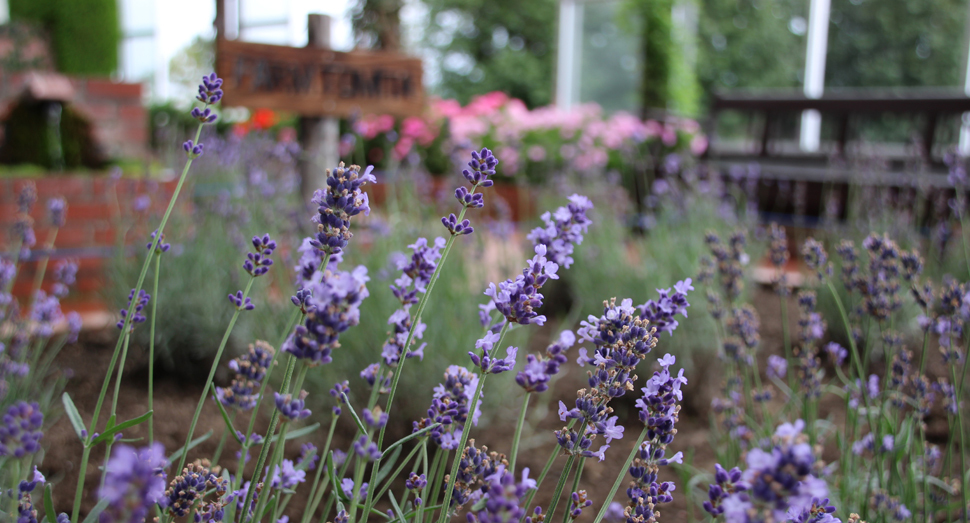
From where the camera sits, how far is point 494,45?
1855 centimetres

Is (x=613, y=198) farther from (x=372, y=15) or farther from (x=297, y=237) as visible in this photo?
(x=372, y=15)

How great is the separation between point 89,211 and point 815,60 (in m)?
9.40

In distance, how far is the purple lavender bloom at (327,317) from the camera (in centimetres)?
57

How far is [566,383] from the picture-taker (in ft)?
8.68

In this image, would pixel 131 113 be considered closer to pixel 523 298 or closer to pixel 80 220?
pixel 80 220

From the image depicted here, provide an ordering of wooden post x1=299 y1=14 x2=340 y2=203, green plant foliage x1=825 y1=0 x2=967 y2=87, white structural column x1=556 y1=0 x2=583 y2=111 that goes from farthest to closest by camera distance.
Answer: white structural column x1=556 y1=0 x2=583 y2=111 → green plant foliage x1=825 y1=0 x2=967 y2=87 → wooden post x1=299 y1=14 x2=340 y2=203

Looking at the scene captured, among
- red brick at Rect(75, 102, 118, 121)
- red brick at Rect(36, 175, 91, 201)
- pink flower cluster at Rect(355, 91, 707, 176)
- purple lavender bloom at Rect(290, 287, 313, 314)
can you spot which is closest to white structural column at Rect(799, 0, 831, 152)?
pink flower cluster at Rect(355, 91, 707, 176)

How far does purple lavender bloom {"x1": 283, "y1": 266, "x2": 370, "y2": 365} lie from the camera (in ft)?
1.88

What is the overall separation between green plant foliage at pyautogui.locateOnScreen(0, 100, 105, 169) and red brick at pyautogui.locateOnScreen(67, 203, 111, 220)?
1049 mm

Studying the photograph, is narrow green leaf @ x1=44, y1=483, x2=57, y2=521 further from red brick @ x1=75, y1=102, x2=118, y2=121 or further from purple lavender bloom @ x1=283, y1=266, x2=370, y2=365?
red brick @ x1=75, y1=102, x2=118, y2=121

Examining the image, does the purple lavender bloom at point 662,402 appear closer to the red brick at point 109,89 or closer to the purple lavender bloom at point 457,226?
the purple lavender bloom at point 457,226

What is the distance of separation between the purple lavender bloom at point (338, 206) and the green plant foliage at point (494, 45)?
56.2 ft

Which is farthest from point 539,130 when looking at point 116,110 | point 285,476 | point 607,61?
point 285,476

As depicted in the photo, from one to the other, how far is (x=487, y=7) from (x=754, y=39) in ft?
23.6
